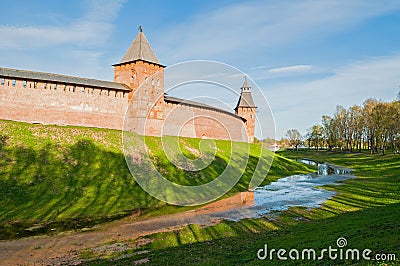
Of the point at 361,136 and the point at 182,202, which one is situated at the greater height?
the point at 361,136

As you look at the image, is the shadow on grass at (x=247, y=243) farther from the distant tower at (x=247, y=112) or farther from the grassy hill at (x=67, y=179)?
the distant tower at (x=247, y=112)

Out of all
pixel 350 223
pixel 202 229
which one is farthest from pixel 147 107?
pixel 350 223

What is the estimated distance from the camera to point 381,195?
2061cm

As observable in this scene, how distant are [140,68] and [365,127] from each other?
150 ft

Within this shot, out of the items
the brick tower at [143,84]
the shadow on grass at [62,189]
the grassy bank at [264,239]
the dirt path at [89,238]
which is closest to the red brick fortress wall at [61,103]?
the brick tower at [143,84]

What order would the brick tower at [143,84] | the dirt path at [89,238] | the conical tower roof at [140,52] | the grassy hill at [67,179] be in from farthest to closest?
the conical tower roof at [140,52]
the brick tower at [143,84]
the grassy hill at [67,179]
the dirt path at [89,238]

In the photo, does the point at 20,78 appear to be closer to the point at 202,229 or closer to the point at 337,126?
the point at 202,229

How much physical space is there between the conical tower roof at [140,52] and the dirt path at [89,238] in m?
19.2

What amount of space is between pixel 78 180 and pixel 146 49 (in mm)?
17629

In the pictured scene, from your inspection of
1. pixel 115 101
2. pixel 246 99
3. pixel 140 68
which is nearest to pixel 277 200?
pixel 115 101

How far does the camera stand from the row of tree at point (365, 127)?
49.2m

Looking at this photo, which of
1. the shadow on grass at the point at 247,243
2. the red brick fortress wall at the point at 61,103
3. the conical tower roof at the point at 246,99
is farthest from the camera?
the conical tower roof at the point at 246,99

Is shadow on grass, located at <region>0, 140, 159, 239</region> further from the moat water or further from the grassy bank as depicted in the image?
the grassy bank

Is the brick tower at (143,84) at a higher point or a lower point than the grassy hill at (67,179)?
higher
